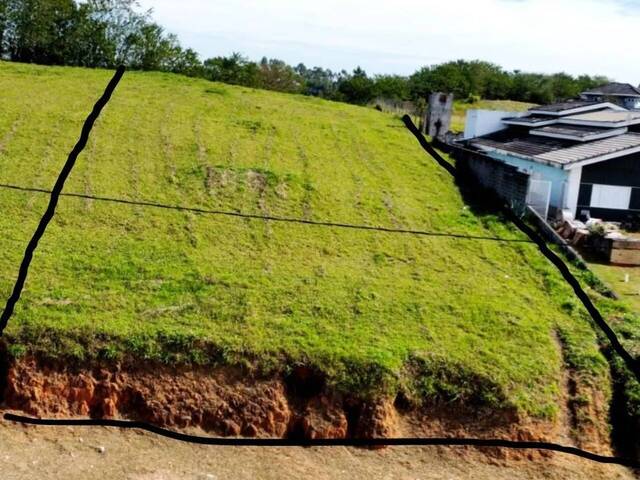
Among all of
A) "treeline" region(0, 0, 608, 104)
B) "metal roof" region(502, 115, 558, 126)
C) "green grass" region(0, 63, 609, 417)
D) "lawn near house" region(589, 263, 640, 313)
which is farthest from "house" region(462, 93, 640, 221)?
"treeline" region(0, 0, 608, 104)

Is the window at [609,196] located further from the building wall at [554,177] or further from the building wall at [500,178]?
the building wall at [500,178]

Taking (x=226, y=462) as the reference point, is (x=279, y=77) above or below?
above

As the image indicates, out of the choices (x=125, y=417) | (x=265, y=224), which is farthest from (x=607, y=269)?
(x=125, y=417)

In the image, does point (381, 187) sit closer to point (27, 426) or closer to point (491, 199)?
point (491, 199)

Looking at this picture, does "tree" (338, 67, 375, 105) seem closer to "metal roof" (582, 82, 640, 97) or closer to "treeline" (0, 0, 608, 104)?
"treeline" (0, 0, 608, 104)

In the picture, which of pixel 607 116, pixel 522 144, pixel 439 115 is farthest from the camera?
pixel 439 115

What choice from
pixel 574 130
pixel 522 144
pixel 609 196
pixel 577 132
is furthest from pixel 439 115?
pixel 609 196

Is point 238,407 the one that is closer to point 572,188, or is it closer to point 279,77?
point 572,188
